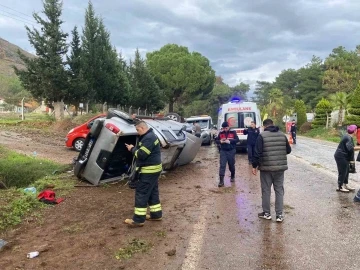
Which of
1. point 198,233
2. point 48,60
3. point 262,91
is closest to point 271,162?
point 198,233

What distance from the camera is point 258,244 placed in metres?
4.67

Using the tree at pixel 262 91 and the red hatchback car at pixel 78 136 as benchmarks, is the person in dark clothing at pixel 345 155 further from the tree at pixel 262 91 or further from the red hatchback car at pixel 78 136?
the tree at pixel 262 91

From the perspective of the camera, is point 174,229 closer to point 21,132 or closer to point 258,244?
point 258,244

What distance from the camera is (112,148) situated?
7.76 m

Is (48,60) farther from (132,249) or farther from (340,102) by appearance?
(340,102)

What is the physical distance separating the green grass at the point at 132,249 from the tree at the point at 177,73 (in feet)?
132

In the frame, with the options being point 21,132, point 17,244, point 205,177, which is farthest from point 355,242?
point 21,132

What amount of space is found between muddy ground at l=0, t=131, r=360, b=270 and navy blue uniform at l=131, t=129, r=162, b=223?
252mm

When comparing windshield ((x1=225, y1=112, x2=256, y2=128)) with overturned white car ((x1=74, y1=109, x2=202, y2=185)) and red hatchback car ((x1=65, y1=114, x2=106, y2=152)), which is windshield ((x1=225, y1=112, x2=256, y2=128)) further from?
overturned white car ((x1=74, y1=109, x2=202, y2=185))

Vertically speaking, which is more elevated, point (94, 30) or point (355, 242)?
point (94, 30)

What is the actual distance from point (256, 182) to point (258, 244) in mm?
4637

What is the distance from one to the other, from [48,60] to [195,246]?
20862 mm

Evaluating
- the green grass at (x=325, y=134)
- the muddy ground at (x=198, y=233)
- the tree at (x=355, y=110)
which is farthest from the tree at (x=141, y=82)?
the muddy ground at (x=198, y=233)

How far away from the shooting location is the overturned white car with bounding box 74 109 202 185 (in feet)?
25.7
